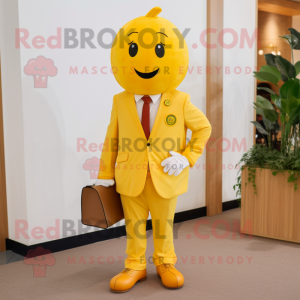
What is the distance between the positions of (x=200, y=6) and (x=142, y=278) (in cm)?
262

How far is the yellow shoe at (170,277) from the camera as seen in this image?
7.02 ft

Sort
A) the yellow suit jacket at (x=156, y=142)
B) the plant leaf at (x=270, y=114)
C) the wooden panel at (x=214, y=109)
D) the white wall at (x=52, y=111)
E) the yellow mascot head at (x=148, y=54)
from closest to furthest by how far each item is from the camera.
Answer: the yellow mascot head at (x=148, y=54)
the yellow suit jacket at (x=156, y=142)
the white wall at (x=52, y=111)
the plant leaf at (x=270, y=114)
the wooden panel at (x=214, y=109)

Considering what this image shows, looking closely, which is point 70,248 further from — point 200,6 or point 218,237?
point 200,6

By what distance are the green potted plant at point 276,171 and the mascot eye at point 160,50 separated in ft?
4.69

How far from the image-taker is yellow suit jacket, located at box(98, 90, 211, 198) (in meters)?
2.08

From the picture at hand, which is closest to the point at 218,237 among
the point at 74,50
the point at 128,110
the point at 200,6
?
the point at 128,110

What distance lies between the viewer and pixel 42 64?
2.66 metres

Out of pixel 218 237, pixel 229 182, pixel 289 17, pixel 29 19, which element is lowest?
pixel 218 237

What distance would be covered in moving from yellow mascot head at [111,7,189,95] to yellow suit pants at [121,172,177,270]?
52cm

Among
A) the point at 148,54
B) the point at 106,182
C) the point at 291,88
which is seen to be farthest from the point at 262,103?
the point at 106,182

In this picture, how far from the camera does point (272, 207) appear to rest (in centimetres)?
305

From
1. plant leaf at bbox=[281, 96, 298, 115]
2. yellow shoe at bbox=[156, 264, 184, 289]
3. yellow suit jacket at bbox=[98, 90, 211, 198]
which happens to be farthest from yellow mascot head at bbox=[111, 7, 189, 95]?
plant leaf at bbox=[281, 96, 298, 115]

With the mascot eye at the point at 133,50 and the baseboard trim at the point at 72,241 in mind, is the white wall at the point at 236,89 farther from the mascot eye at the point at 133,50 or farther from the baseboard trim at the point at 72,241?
the mascot eye at the point at 133,50

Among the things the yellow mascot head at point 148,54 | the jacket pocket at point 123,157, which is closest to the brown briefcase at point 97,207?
the jacket pocket at point 123,157
